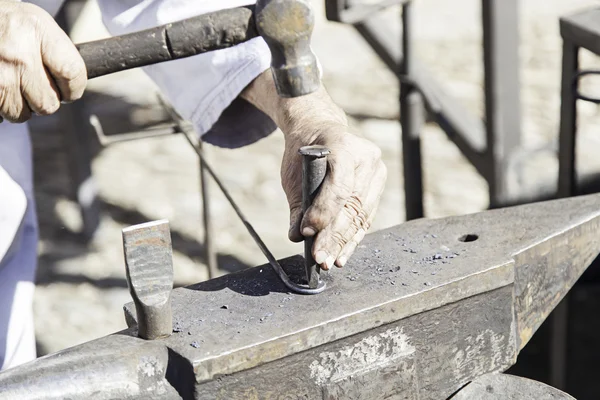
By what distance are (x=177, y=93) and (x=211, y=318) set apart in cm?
70

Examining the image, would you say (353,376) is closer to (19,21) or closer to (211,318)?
(211,318)

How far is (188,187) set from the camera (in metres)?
3.79

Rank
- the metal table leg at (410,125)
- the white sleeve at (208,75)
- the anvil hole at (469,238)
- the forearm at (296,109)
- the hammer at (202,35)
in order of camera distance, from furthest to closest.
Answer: the metal table leg at (410,125) → the white sleeve at (208,75) → the forearm at (296,109) → the anvil hole at (469,238) → the hammer at (202,35)

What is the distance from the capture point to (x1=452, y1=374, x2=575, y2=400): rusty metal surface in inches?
47.6

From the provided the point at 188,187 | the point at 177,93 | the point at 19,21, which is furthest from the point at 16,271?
the point at 188,187

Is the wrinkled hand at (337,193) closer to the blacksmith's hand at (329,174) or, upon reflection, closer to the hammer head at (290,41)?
the blacksmith's hand at (329,174)

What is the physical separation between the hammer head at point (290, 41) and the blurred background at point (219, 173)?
4.03 ft

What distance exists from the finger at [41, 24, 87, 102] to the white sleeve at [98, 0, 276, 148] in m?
0.40

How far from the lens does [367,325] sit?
115 cm

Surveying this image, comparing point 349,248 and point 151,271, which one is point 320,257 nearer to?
point 349,248

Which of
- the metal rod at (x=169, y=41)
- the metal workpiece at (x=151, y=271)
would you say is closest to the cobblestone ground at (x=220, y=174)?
the metal rod at (x=169, y=41)

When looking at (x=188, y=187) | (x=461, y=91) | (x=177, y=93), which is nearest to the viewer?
(x=177, y=93)

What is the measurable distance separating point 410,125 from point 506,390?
166 cm

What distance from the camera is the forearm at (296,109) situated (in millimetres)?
1486
